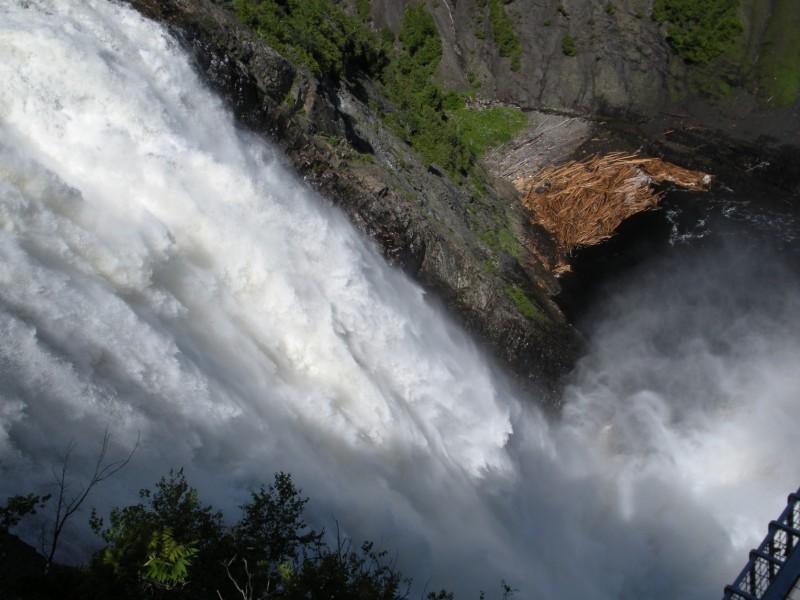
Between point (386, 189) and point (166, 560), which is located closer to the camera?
point (166, 560)

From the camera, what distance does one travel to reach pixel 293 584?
34.7 feet

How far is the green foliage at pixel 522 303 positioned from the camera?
31.6m

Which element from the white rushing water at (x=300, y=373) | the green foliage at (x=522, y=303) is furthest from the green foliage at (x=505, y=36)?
the white rushing water at (x=300, y=373)

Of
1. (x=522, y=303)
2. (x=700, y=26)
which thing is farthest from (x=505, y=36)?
(x=522, y=303)

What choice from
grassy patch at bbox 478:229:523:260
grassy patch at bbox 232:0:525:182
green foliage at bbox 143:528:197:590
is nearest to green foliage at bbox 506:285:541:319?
grassy patch at bbox 478:229:523:260

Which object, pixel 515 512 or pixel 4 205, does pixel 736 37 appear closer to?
pixel 515 512

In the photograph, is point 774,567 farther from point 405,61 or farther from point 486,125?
point 405,61

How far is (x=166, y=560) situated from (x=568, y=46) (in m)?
45.6

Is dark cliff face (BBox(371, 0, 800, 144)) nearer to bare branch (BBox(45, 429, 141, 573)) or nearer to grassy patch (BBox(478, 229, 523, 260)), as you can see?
grassy patch (BBox(478, 229, 523, 260))

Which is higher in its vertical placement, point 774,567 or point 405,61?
point 405,61

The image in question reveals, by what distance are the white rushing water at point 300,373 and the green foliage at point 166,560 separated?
3385 mm

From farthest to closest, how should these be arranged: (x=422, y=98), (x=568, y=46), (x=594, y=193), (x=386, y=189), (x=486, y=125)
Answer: (x=568, y=46)
(x=486, y=125)
(x=422, y=98)
(x=594, y=193)
(x=386, y=189)

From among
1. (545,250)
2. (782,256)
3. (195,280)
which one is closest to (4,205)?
(195,280)

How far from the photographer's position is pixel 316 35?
33719mm
